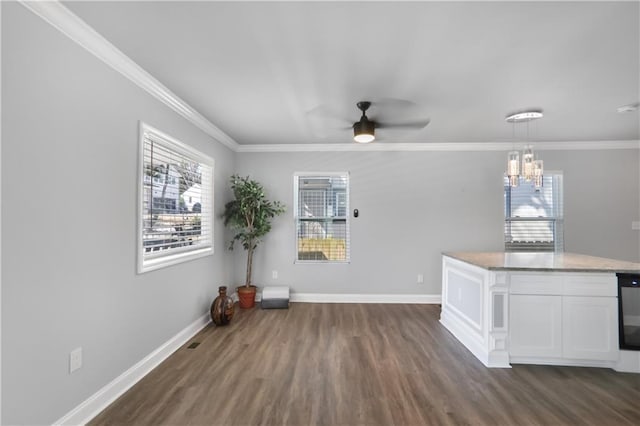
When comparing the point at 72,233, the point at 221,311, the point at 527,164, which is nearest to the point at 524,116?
the point at 527,164

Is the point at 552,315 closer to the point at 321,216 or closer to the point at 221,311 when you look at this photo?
the point at 321,216

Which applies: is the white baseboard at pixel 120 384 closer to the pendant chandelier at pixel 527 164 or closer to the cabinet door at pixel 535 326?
the cabinet door at pixel 535 326

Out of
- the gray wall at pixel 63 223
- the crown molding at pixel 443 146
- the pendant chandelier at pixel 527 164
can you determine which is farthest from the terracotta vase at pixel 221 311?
the pendant chandelier at pixel 527 164

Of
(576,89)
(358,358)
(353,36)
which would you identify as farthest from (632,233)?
(353,36)

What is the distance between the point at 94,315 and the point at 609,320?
4.24 metres

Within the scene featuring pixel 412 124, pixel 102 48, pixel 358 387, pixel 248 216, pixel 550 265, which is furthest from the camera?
pixel 248 216

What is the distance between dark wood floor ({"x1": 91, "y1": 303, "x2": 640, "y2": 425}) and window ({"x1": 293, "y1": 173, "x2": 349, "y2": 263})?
1.64m

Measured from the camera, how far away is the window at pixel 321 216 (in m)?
4.82

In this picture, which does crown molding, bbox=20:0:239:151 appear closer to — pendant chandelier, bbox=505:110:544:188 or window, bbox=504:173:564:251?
pendant chandelier, bbox=505:110:544:188

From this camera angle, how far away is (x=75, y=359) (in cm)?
184

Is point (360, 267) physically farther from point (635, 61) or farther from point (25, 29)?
point (25, 29)

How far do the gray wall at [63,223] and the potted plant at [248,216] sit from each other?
184 cm

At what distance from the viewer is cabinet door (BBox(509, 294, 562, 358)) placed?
2.68m

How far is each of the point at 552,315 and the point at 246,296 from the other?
12.3 ft
